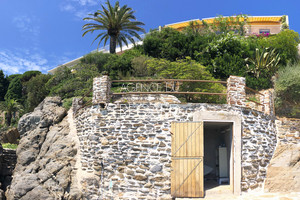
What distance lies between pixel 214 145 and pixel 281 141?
→ 2736mm

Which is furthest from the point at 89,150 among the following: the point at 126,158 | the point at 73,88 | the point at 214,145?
the point at 73,88

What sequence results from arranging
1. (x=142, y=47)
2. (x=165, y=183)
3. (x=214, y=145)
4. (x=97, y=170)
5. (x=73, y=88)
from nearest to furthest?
(x=165, y=183), (x=97, y=170), (x=214, y=145), (x=73, y=88), (x=142, y=47)

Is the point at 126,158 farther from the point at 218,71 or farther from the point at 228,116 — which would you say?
the point at 218,71

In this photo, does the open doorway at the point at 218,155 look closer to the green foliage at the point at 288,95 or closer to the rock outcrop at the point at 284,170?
the rock outcrop at the point at 284,170

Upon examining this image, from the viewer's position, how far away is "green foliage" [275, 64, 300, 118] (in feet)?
50.0

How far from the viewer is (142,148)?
775 cm

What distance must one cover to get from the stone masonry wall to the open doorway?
2.51 feet

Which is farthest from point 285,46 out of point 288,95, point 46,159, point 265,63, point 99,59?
point 46,159

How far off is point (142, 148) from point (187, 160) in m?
1.59

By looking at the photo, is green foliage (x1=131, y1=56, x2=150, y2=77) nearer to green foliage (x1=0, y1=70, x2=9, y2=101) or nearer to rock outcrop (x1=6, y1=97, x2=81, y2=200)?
rock outcrop (x1=6, y1=97, x2=81, y2=200)

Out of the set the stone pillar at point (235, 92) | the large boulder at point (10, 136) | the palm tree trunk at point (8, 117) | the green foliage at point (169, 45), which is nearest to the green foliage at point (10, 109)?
the palm tree trunk at point (8, 117)

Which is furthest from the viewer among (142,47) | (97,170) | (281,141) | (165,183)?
(142,47)

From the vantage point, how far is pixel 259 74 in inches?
704

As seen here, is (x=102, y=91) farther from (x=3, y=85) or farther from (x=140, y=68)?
(x=3, y=85)
